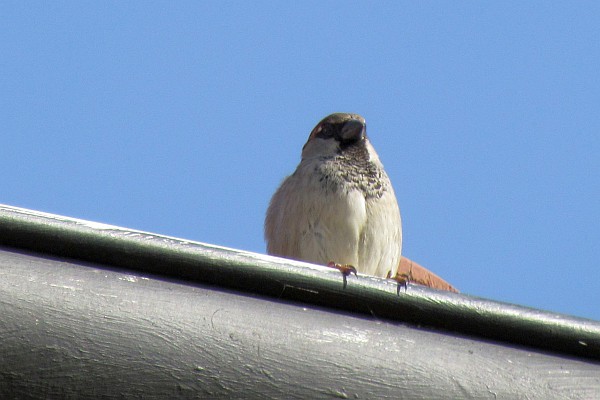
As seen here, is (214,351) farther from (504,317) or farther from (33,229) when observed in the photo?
(504,317)

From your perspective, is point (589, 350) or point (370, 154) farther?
point (370, 154)

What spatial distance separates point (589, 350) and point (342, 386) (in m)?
0.40

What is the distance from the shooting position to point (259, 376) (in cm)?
138

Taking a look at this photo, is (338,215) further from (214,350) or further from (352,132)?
(214,350)

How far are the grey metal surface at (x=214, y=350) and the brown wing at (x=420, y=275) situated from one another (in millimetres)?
1633

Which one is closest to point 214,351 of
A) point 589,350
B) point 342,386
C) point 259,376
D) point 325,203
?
point 259,376

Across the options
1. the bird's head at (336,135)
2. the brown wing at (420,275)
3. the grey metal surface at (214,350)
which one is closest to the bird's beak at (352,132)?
the bird's head at (336,135)

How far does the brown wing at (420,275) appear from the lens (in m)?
3.27

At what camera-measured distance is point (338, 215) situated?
11.4 ft

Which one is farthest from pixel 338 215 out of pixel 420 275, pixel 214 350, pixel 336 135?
pixel 214 350

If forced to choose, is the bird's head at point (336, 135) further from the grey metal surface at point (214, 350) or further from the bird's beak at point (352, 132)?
the grey metal surface at point (214, 350)

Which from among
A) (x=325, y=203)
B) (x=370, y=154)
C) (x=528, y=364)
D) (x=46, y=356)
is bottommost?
(x=46, y=356)

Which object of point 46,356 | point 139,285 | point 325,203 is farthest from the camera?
point 325,203

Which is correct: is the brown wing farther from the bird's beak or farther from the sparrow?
the bird's beak
